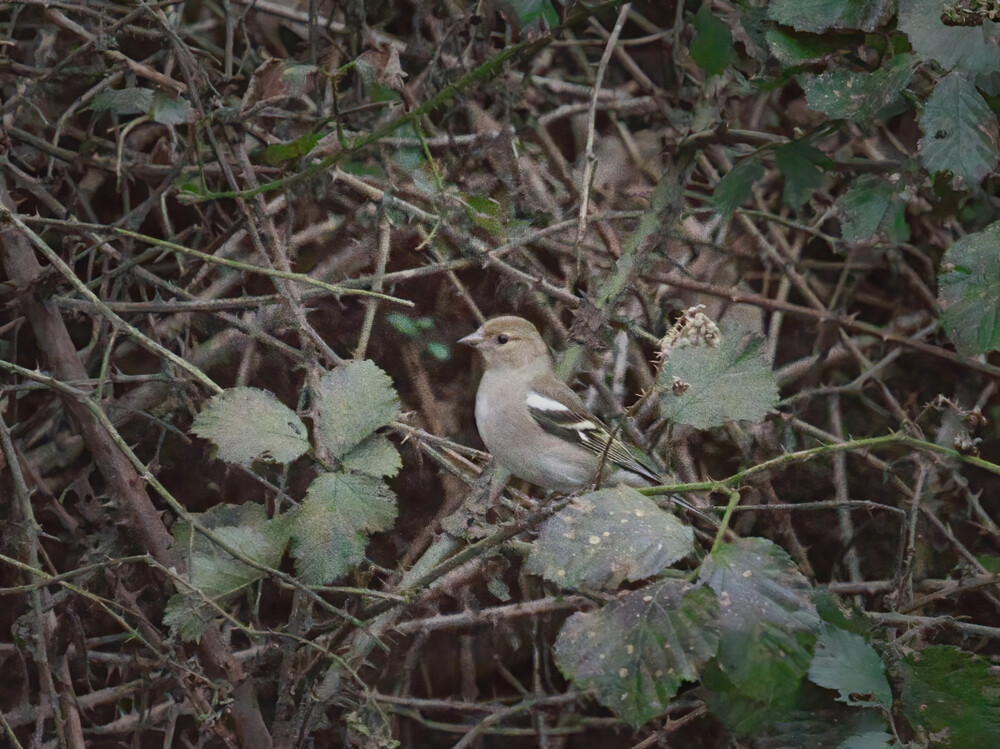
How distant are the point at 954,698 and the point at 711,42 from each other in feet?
5.68

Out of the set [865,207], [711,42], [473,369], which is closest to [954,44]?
[865,207]

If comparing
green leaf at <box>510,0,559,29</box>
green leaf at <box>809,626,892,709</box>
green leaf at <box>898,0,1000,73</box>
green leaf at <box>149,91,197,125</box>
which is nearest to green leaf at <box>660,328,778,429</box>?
green leaf at <box>809,626,892,709</box>

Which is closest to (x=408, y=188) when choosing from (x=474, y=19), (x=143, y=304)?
(x=474, y=19)

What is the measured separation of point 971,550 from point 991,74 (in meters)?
1.45

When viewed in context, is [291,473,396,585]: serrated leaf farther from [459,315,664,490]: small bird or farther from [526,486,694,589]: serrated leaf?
[459,315,664,490]: small bird

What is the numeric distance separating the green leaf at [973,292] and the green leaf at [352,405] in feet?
3.53

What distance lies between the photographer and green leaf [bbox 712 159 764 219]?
2461 millimetres

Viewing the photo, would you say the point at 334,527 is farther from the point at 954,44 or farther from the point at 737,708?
the point at 954,44

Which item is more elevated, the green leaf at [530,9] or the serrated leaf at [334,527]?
the green leaf at [530,9]

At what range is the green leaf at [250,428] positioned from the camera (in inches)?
67.6

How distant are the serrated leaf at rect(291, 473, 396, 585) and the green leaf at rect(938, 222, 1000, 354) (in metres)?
1.12

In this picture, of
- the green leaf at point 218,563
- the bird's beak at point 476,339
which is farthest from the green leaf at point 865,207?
the green leaf at point 218,563

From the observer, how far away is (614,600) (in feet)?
4.51

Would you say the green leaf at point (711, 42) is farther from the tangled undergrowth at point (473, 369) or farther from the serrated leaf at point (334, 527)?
the serrated leaf at point (334, 527)
